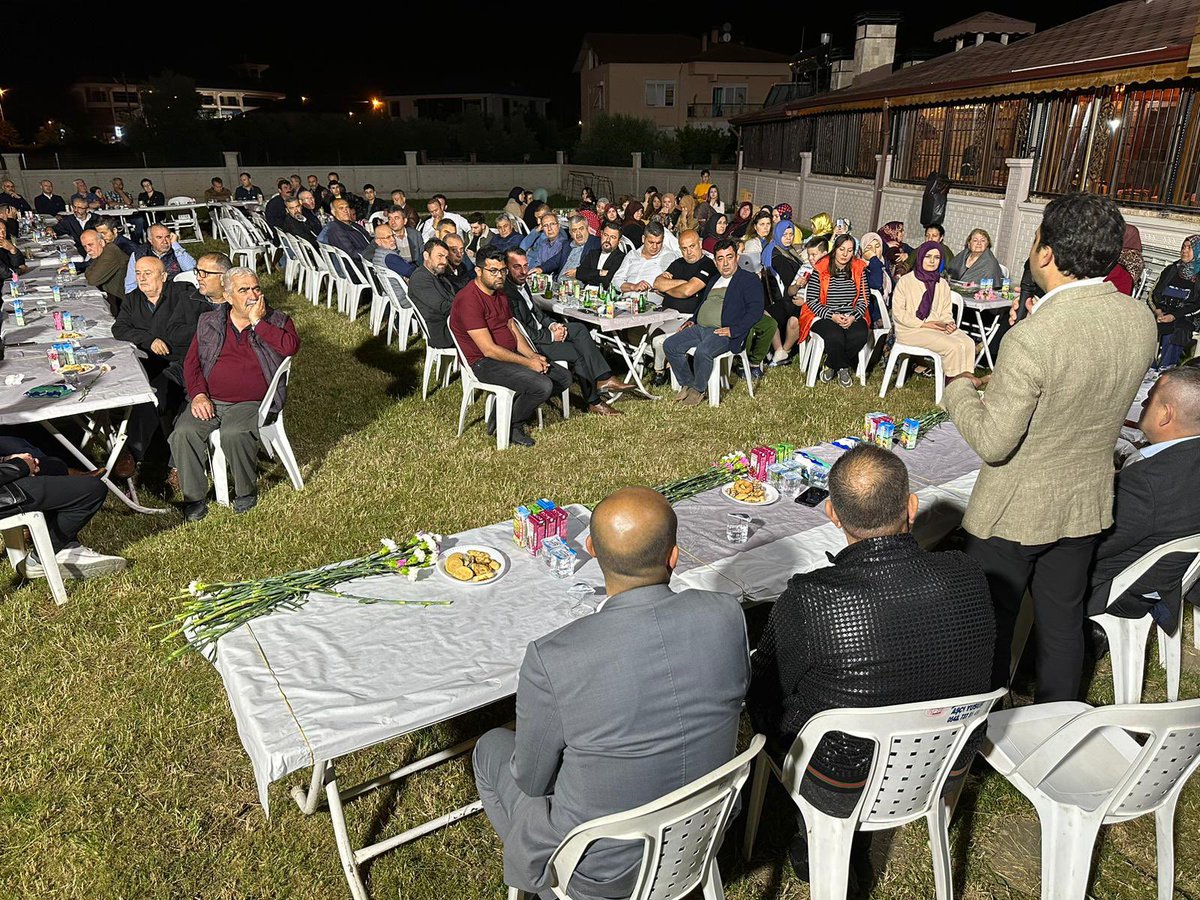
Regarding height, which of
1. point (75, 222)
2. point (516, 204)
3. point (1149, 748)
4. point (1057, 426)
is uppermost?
point (516, 204)

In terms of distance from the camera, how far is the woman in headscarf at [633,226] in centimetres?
1112

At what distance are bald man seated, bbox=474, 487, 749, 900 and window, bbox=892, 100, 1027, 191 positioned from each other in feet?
45.7

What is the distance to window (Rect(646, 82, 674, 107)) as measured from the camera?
40406 mm

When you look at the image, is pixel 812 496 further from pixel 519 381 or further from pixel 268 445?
pixel 268 445

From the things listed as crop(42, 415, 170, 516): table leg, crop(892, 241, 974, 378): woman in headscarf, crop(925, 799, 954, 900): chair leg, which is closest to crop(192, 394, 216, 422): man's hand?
crop(42, 415, 170, 516): table leg

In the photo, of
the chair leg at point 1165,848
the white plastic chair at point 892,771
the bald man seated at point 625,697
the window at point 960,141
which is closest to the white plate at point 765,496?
the white plastic chair at point 892,771

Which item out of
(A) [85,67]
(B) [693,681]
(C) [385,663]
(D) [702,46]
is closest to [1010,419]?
(B) [693,681]

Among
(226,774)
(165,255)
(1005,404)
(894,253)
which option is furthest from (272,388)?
(894,253)

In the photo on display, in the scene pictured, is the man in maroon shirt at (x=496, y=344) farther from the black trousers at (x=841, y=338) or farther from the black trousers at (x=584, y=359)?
the black trousers at (x=841, y=338)

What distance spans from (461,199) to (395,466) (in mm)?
26125

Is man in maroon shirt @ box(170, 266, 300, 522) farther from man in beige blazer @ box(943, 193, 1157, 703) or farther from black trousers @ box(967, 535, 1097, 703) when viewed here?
black trousers @ box(967, 535, 1097, 703)

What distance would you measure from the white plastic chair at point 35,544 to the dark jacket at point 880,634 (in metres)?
3.54

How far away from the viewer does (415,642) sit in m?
2.38

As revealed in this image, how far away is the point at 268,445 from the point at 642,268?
4.40 metres
